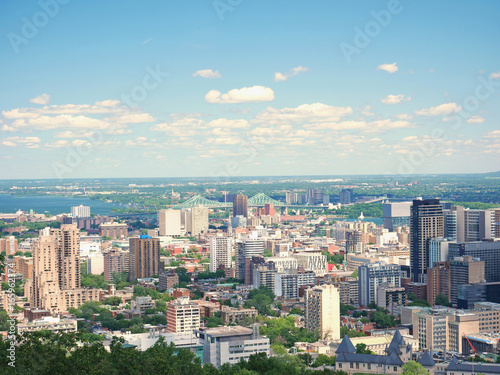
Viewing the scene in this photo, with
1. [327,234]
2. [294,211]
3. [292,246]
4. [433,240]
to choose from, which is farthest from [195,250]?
[294,211]

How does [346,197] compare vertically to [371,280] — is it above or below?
above

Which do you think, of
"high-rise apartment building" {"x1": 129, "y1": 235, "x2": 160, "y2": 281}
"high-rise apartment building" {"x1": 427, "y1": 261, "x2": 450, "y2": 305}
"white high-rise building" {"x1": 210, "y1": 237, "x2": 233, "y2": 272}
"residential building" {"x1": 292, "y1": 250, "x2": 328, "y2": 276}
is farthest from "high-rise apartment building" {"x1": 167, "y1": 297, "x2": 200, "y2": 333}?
"white high-rise building" {"x1": 210, "y1": 237, "x2": 233, "y2": 272}

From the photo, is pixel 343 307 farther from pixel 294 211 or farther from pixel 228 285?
pixel 294 211

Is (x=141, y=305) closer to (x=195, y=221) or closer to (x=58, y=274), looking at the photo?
(x=58, y=274)

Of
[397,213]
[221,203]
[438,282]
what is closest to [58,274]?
[438,282]

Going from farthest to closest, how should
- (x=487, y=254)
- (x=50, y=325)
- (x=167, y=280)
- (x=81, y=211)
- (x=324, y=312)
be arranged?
(x=81, y=211) < (x=167, y=280) < (x=487, y=254) < (x=324, y=312) < (x=50, y=325)

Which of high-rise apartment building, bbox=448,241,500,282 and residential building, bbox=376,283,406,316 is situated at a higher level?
high-rise apartment building, bbox=448,241,500,282

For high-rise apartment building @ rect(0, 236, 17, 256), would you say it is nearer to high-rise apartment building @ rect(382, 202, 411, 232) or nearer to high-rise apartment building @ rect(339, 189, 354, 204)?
high-rise apartment building @ rect(382, 202, 411, 232)
